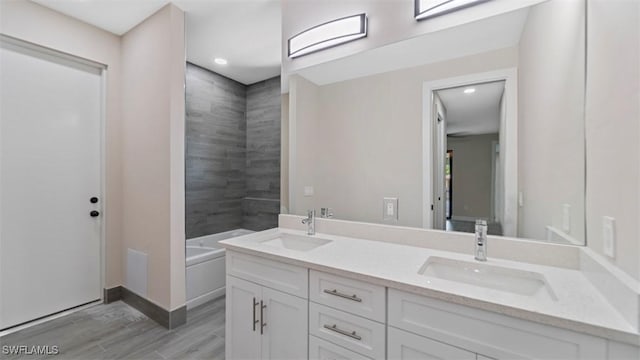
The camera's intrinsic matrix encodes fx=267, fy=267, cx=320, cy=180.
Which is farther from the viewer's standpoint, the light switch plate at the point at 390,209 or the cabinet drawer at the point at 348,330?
the light switch plate at the point at 390,209

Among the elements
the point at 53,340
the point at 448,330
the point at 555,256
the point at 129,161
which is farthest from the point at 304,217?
the point at 53,340

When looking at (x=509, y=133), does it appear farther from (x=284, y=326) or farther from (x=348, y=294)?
(x=284, y=326)

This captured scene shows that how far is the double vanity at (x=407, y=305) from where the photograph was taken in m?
0.79

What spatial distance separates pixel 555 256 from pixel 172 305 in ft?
8.25

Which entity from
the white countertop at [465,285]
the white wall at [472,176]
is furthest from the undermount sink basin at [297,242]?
the white wall at [472,176]

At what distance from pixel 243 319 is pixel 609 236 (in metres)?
1.63

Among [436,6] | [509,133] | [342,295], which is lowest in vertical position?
[342,295]

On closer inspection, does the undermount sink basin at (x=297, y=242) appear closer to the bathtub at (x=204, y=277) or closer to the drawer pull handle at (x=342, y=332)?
the drawer pull handle at (x=342, y=332)

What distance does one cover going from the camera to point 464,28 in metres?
1.38

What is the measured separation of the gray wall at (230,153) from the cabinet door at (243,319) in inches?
73.2

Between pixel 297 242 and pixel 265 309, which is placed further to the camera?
pixel 297 242

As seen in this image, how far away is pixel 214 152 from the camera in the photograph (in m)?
3.39

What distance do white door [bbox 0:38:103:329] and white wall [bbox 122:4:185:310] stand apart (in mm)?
359

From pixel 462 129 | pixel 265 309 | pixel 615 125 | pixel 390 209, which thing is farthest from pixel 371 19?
pixel 265 309
